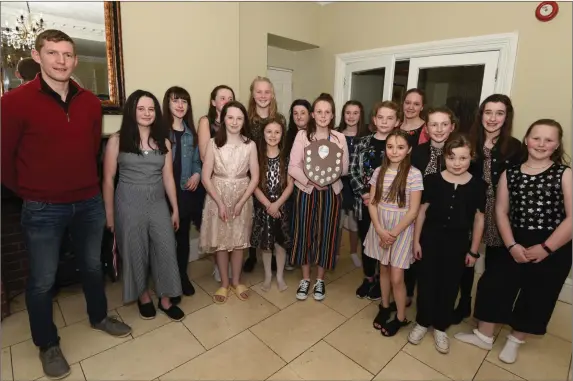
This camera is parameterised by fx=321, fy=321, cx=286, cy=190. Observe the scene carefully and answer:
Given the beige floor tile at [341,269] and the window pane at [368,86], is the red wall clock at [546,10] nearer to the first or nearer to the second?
the window pane at [368,86]

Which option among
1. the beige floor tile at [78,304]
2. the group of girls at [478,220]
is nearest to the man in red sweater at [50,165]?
the beige floor tile at [78,304]

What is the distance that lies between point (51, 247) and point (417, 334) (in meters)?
2.02

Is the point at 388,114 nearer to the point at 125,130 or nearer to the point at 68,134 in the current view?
the point at 125,130

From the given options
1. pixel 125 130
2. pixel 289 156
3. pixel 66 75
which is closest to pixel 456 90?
pixel 289 156

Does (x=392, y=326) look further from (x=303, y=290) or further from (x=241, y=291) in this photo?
(x=241, y=291)

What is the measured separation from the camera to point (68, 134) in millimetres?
1518

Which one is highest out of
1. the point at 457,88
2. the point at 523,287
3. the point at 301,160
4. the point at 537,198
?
the point at 457,88

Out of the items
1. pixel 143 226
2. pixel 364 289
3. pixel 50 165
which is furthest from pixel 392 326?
pixel 50 165

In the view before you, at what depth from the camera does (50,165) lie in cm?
149

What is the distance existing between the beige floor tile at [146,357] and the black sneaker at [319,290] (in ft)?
2.83

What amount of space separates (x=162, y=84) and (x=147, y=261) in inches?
55.2

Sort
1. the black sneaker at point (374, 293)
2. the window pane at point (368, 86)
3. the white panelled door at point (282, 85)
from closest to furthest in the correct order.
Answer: the black sneaker at point (374, 293), the window pane at point (368, 86), the white panelled door at point (282, 85)

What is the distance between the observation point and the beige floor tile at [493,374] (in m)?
1.66

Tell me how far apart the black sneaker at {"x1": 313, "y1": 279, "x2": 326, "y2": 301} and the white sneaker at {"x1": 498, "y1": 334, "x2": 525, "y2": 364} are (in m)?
1.08
